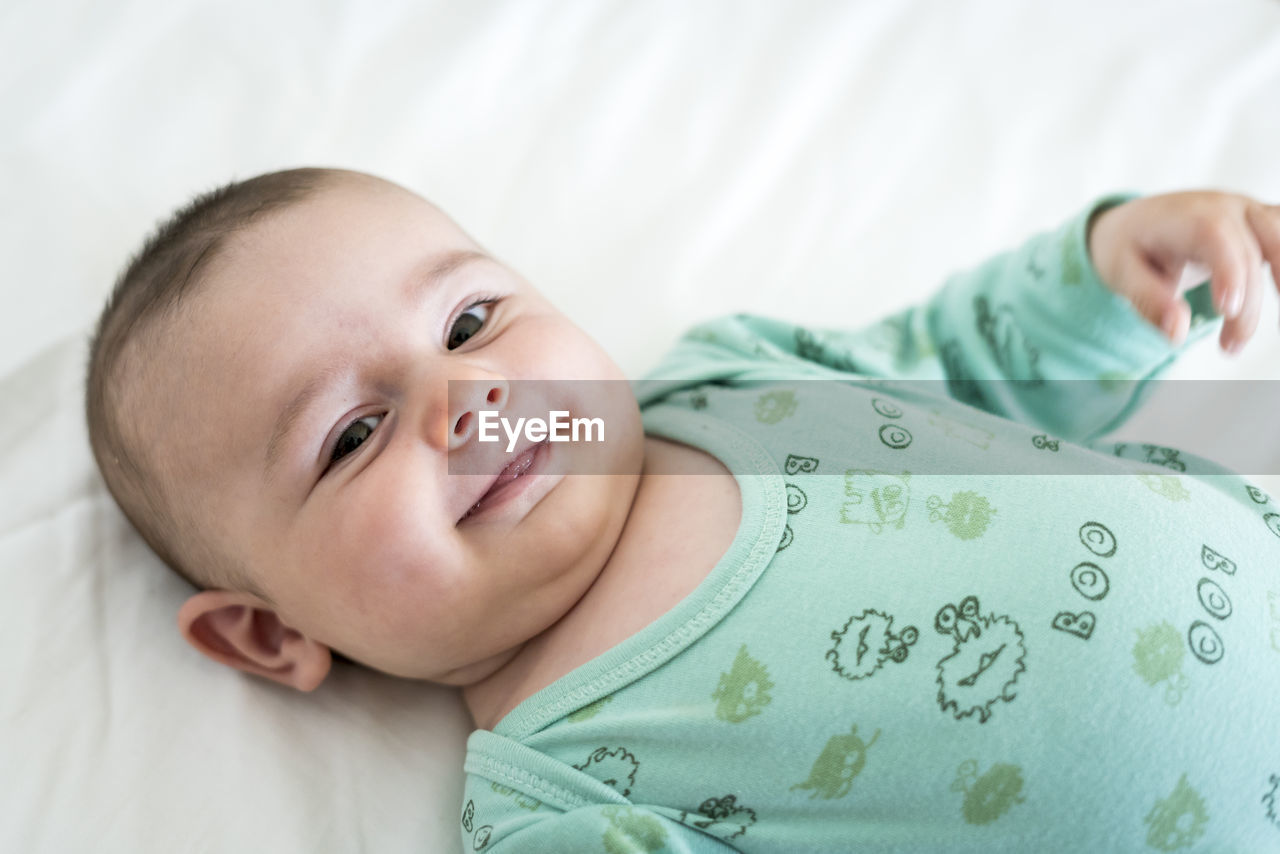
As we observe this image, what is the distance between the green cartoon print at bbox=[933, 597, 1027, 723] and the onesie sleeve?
39 centimetres

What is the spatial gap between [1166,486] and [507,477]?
1.83ft

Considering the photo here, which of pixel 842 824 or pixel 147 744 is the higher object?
pixel 842 824

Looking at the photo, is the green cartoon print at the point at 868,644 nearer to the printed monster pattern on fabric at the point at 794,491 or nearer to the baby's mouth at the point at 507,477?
the printed monster pattern on fabric at the point at 794,491

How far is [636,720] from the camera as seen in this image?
759mm

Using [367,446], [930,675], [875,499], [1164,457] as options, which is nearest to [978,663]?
[930,675]

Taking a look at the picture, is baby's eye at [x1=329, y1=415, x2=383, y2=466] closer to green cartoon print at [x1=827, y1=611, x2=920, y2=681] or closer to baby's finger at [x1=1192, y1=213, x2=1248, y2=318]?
green cartoon print at [x1=827, y1=611, x2=920, y2=681]

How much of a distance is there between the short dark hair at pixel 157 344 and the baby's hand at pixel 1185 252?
2.57ft

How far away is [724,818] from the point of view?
2.41ft

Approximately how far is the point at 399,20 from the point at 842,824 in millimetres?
1186

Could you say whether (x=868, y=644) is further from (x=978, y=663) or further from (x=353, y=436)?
(x=353, y=436)

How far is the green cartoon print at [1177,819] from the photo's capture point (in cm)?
66

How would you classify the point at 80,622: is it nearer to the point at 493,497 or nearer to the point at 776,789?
the point at 493,497

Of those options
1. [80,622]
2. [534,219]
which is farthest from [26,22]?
[80,622]

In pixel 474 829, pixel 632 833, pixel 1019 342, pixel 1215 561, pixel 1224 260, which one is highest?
pixel 1224 260
